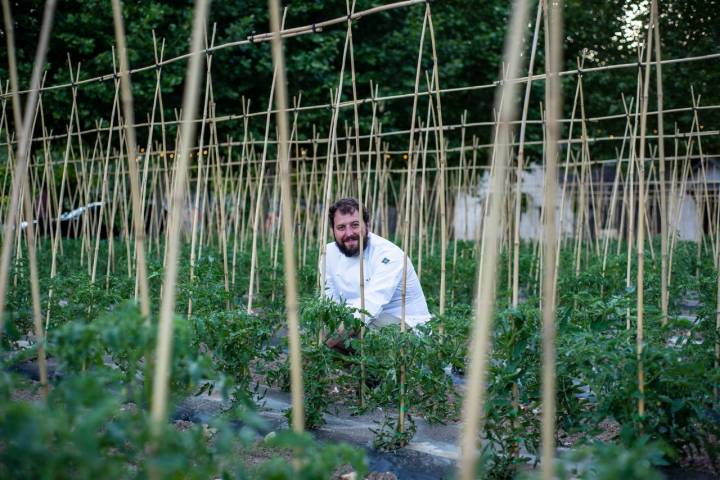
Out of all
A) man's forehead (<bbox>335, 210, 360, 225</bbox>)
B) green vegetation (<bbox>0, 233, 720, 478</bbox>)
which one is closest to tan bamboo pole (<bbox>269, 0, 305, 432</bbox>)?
green vegetation (<bbox>0, 233, 720, 478</bbox>)

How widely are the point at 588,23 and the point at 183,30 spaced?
726 cm

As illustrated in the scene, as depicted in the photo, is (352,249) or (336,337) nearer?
(336,337)

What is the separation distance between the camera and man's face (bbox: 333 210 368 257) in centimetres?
416

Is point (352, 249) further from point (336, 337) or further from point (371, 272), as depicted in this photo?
point (336, 337)

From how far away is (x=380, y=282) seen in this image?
4020 millimetres

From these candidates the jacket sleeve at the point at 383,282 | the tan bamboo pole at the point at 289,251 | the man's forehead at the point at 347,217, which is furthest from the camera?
the man's forehead at the point at 347,217

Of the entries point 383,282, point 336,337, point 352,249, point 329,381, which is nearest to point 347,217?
point 352,249

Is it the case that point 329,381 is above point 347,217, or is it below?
below

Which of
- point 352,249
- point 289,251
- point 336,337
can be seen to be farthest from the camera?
point 352,249

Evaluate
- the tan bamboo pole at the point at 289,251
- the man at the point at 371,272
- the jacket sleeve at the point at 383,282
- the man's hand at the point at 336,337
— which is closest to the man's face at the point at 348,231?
the man at the point at 371,272

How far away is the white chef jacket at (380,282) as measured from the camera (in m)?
3.97

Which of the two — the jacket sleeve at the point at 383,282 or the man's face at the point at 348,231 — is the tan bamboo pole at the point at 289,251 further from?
the man's face at the point at 348,231

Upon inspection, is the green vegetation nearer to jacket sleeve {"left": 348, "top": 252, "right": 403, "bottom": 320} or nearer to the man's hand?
the man's hand

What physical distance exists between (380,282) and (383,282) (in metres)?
0.02
